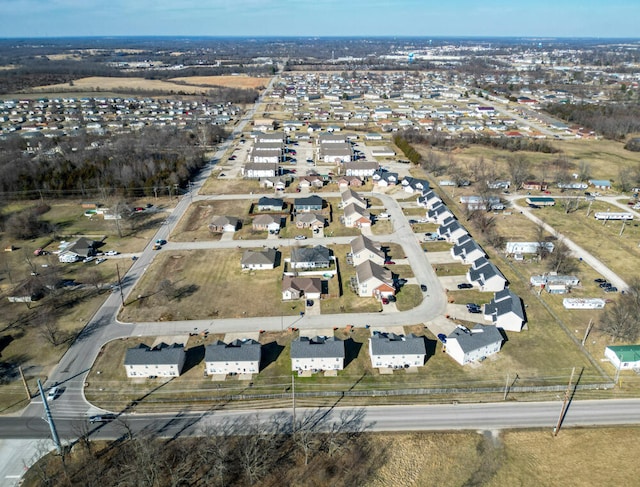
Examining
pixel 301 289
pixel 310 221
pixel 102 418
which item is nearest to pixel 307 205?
pixel 310 221

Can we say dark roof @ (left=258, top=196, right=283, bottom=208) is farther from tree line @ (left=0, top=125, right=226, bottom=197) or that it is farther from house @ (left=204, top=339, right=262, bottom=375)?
house @ (left=204, top=339, right=262, bottom=375)

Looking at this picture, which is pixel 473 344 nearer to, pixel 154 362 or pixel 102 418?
pixel 154 362

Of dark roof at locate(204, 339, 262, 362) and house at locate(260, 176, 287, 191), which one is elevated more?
house at locate(260, 176, 287, 191)

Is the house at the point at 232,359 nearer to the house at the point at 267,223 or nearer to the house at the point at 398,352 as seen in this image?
the house at the point at 398,352

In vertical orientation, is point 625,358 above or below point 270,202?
below

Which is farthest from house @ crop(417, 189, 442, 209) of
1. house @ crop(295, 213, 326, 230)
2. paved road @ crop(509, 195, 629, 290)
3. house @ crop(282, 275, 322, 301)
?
house @ crop(282, 275, 322, 301)

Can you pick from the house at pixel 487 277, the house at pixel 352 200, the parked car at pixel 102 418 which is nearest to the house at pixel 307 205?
the house at pixel 352 200
